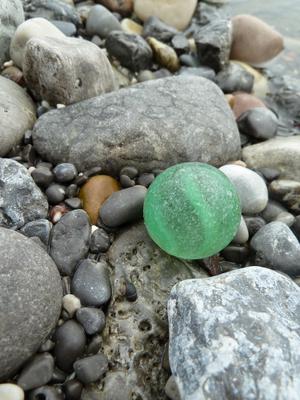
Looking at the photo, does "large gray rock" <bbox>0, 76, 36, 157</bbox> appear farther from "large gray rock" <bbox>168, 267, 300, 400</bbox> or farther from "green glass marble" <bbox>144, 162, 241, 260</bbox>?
"large gray rock" <bbox>168, 267, 300, 400</bbox>

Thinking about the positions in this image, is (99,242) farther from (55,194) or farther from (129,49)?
(129,49)

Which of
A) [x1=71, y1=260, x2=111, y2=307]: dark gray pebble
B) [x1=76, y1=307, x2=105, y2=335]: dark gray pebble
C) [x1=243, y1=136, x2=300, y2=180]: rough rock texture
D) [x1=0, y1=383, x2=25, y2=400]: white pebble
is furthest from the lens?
[x1=243, y1=136, x2=300, y2=180]: rough rock texture

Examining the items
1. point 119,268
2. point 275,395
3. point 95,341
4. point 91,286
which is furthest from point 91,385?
point 275,395

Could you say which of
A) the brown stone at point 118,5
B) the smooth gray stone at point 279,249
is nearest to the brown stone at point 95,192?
the smooth gray stone at point 279,249

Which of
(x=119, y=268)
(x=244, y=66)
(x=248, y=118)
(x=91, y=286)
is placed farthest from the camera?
A: (x=244, y=66)

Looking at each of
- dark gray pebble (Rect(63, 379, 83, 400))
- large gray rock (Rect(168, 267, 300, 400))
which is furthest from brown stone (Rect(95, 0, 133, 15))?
dark gray pebble (Rect(63, 379, 83, 400))

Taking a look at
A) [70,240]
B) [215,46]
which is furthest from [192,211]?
[215,46]

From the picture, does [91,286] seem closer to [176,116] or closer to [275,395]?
[275,395]
